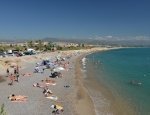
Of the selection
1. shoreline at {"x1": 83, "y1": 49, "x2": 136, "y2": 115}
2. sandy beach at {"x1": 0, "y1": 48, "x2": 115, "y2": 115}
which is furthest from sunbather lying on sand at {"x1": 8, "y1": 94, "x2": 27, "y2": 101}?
shoreline at {"x1": 83, "y1": 49, "x2": 136, "y2": 115}

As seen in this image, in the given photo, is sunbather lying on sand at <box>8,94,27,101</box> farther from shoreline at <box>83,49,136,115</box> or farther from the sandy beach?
shoreline at <box>83,49,136,115</box>

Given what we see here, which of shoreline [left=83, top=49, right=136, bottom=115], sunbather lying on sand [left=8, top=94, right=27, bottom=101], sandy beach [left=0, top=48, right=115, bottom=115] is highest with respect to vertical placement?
sunbather lying on sand [left=8, top=94, right=27, bottom=101]

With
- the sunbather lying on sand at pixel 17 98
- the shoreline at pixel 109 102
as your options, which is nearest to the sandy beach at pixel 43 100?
the sunbather lying on sand at pixel 17 98

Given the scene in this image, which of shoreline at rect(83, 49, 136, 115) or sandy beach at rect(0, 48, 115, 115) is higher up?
sandy beach at rect(0, 48, 115, 115)

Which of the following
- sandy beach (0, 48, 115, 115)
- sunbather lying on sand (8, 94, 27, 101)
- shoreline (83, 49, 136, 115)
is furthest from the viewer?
sunbather lying on sand (8, 94, 27, 101)

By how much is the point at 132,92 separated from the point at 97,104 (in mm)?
10354

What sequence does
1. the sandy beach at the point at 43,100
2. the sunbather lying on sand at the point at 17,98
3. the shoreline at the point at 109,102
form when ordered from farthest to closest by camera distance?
the sunbather lying on sand at the point at 17,98 → the shoreline at the point at 109,102 → the sandy beach at the point at 43,100

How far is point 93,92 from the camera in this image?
146 feet

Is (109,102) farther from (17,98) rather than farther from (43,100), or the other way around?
(17,98)

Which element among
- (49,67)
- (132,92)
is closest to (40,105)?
(132,92)

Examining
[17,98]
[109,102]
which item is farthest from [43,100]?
[109,102]

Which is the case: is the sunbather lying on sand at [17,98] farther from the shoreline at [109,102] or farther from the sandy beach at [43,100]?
the shoreline at [109,102]

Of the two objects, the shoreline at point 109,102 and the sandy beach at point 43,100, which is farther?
the shoreline at point 109,102

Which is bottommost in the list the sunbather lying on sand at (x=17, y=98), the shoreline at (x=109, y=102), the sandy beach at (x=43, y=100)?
the shoreline at (x=109, y=102)
